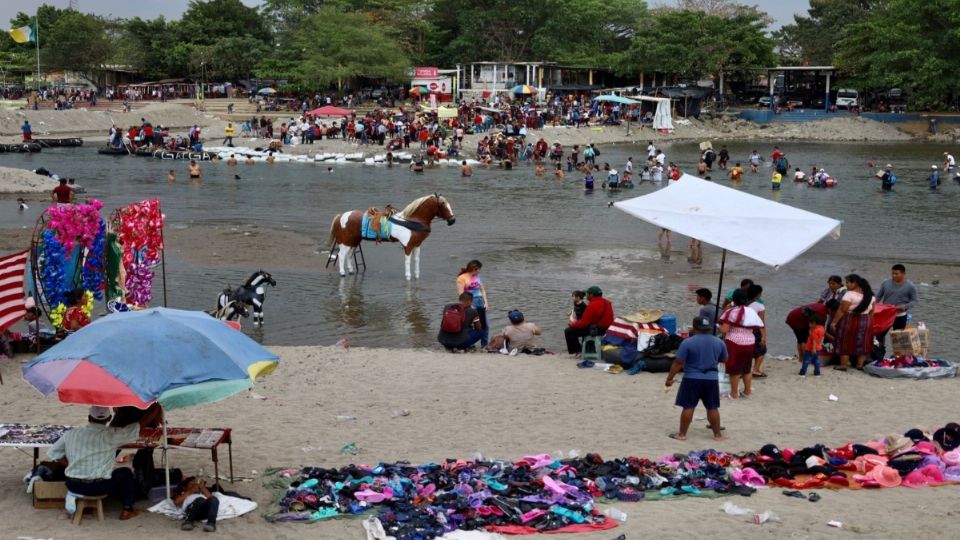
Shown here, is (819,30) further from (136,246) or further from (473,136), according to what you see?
(136,246)

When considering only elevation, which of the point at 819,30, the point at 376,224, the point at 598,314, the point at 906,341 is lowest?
the point at 906,341

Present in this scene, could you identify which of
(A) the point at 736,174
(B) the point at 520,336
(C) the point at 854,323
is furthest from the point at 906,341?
(A) the point at 736,174

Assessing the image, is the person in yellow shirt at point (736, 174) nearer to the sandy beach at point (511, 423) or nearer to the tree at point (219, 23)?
the sandy beach at point (511, 423)

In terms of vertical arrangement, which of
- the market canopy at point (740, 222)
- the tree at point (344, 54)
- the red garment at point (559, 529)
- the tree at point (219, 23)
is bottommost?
the red garment at point (559, 529)

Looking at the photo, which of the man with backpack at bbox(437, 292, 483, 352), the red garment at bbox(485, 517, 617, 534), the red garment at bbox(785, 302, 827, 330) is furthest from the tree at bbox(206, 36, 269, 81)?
the red garment at bbox(485, 517, 617, 534)

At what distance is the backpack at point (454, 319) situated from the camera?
14648 mm

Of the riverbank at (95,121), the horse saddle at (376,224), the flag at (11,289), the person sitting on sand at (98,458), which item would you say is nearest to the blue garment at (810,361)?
the person sitting on sand at (98,458)

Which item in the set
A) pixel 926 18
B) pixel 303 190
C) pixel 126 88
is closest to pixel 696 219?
pixel 303 190

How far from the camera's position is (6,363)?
13.5m

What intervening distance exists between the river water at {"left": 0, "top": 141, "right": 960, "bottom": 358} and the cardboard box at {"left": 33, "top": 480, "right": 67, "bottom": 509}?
24.3 ft

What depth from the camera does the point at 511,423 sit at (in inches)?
445

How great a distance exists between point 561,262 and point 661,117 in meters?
43.7

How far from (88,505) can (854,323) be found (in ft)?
31.9

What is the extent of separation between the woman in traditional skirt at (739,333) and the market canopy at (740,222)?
0.89 metres
